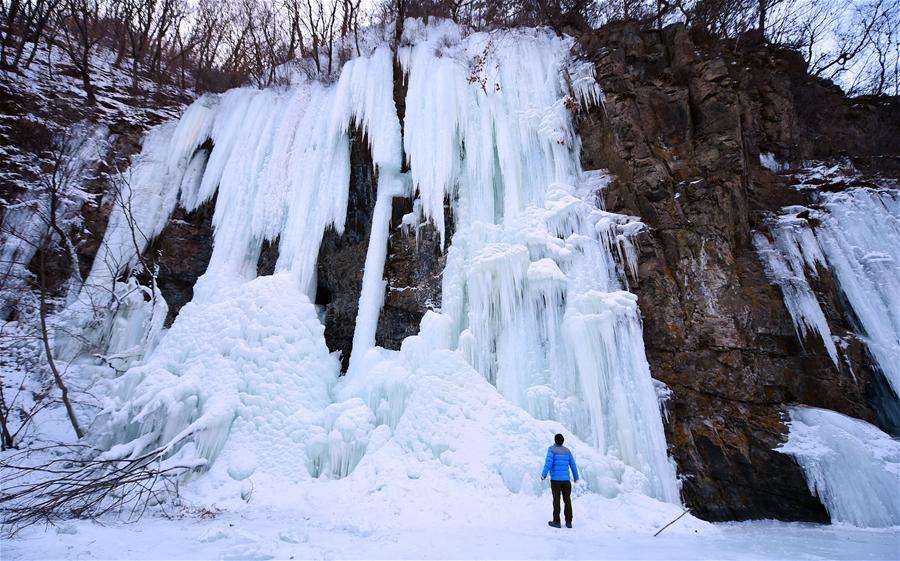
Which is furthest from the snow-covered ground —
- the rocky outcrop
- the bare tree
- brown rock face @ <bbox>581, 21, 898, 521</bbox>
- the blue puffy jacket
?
the bare tree

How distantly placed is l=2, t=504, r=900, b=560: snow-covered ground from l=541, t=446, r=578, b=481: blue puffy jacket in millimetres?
515

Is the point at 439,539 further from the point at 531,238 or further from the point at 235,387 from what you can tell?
the point at 531,238

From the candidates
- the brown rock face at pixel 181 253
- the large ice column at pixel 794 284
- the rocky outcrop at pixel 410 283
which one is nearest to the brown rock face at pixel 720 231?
→ the large ice column at pixel 794 284

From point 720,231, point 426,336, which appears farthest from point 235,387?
point 720,231

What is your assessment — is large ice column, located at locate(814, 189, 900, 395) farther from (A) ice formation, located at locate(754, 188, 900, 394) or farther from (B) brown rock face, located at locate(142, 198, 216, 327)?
(B) brown rock face, located at locate(142, 198, 216, 327)

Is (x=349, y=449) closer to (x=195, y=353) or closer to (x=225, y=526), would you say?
(x=225, y=526)

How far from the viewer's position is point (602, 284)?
687 centimetres

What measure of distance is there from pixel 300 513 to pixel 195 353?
10.5 ft

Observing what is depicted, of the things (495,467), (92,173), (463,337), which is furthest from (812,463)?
(92,173)

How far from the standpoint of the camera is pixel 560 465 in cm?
434

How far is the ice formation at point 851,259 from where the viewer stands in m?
6.24

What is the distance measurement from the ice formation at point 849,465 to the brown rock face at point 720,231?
9.2 inches

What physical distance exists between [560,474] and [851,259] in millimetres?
6747

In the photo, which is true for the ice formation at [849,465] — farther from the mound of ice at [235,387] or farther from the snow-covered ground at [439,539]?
the mound of ice at [235,387]
